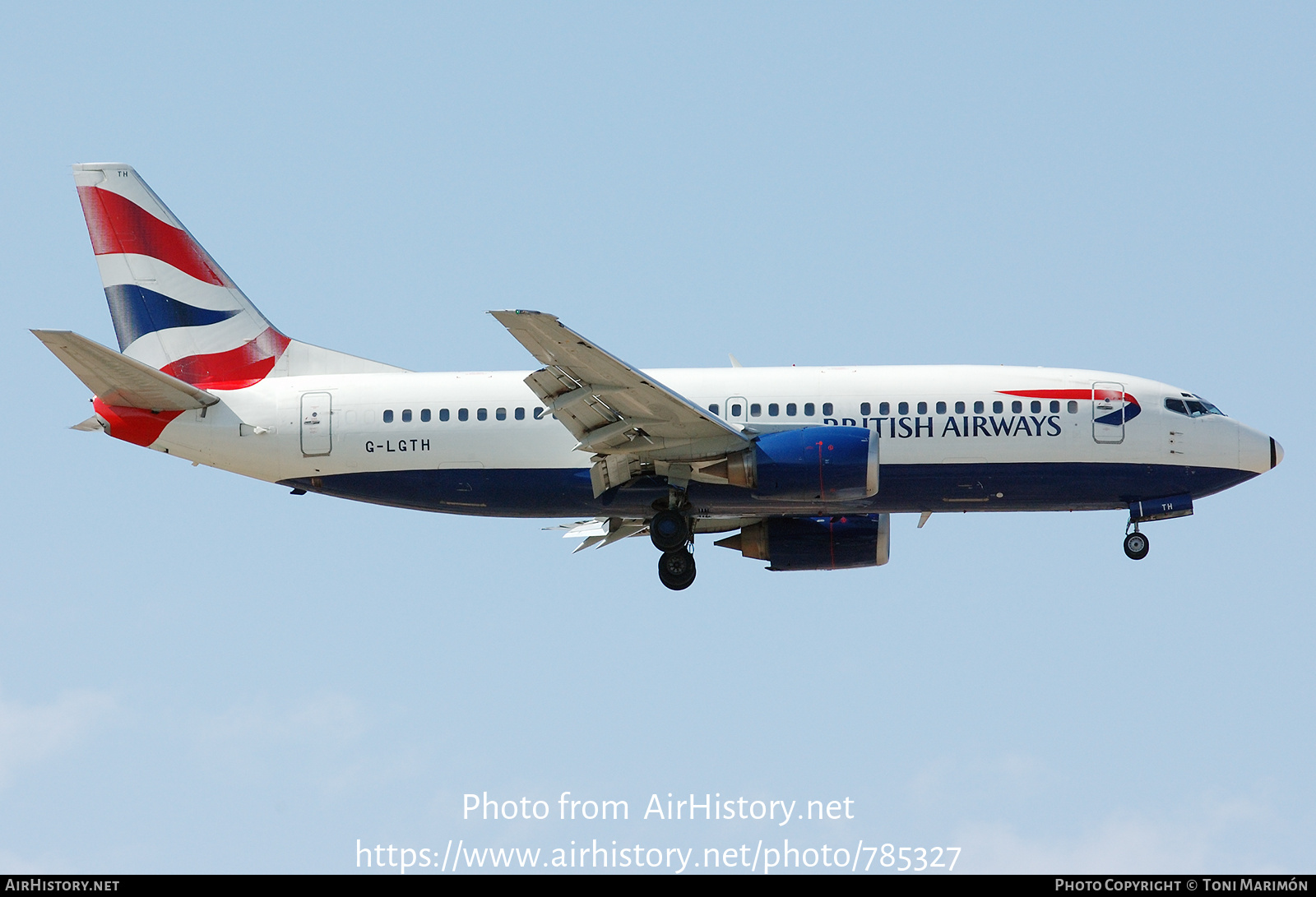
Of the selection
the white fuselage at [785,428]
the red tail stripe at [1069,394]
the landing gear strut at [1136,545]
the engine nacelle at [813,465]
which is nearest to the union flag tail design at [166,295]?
the white fuselage at [785,428]

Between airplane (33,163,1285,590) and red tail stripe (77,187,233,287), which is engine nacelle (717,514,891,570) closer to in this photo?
airplane (33,163,1285,590)

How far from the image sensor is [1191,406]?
34281 mm

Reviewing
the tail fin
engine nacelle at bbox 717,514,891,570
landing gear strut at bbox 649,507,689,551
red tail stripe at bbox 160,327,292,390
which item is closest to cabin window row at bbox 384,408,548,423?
the tail fin

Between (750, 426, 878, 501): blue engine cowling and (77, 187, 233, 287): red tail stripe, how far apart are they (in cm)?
1390

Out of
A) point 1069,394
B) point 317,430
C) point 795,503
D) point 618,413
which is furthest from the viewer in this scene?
point 317,430

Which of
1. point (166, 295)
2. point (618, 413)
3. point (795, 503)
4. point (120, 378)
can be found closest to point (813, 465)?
point (795, 503)

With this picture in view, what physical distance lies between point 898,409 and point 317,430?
1226cm

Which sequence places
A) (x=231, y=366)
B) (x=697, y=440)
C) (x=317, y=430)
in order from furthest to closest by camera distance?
(x=231, y=366), (x=317, y=430), (x=697, y=440)

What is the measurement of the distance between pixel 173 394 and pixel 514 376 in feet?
23.4

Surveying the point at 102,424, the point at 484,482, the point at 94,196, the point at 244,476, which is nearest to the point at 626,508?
the point at 484,482

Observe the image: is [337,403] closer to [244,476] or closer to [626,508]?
[244,476]

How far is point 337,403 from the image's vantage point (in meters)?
34.4

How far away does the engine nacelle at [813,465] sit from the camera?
3136cm

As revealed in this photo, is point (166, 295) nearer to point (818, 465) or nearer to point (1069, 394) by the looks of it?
point (818, 465)
